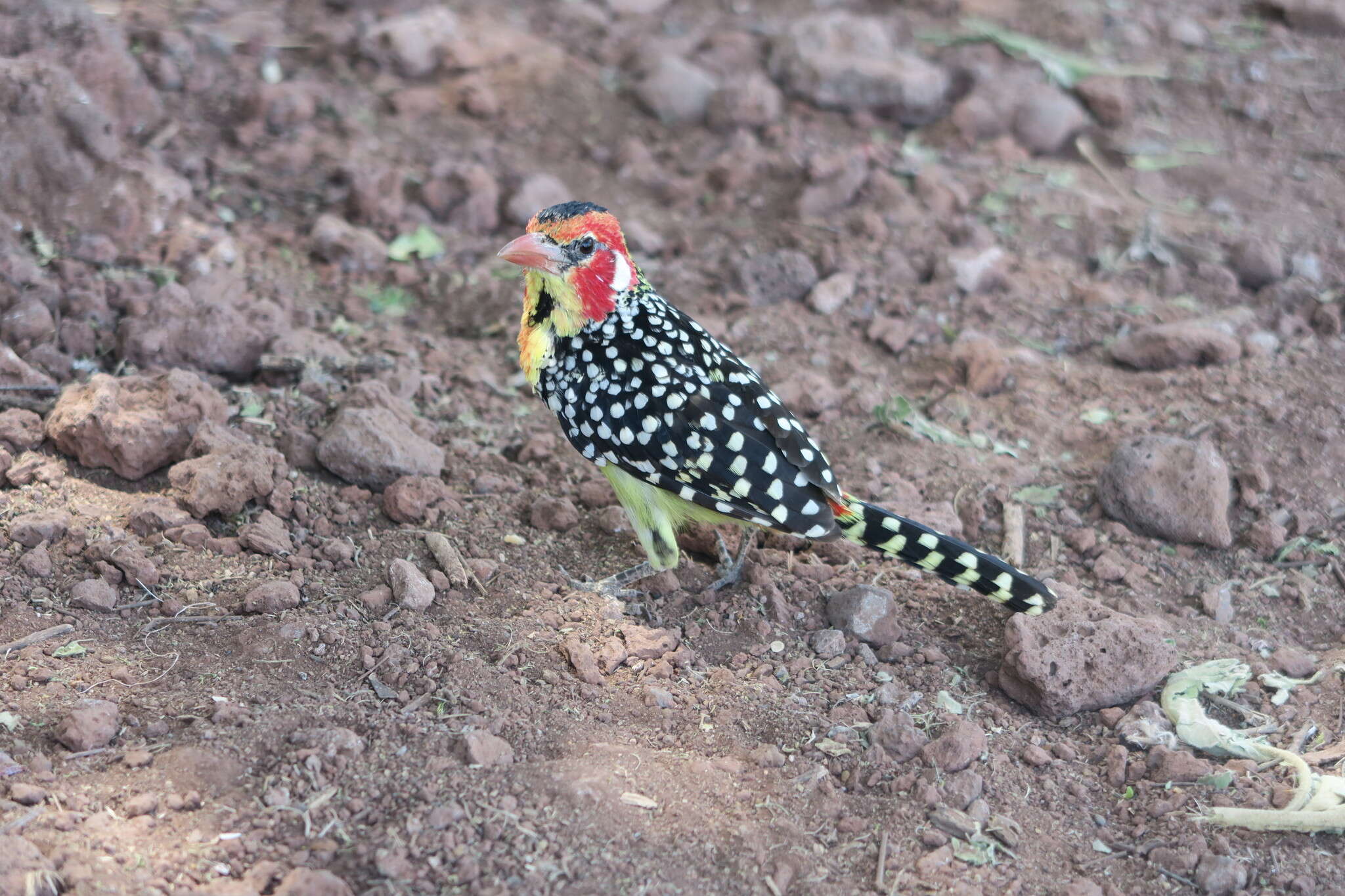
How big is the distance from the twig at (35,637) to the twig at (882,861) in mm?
2424

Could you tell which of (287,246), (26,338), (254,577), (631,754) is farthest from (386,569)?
(287,246)

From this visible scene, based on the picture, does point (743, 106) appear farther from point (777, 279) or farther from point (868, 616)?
point (868, 616)

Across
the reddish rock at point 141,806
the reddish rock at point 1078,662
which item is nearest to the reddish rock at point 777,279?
the reddish rock at point 1078,662

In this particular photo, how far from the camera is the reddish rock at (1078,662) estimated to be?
142 inches

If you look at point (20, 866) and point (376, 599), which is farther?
point (376, 599)

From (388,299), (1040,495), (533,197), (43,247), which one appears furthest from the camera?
(533,197)

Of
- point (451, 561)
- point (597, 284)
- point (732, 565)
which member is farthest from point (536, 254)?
point (732, 565)

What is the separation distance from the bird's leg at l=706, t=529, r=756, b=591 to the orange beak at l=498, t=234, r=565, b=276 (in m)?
1.17

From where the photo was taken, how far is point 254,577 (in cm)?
383

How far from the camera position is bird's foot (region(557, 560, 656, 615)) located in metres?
4.10

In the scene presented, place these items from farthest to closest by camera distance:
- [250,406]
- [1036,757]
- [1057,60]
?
[1057,60] < [250,406] < [1036,757]

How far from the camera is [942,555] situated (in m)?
3.89

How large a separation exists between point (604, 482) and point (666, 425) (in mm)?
906

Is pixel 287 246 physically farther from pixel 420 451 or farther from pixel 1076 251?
pixel 1076 251
